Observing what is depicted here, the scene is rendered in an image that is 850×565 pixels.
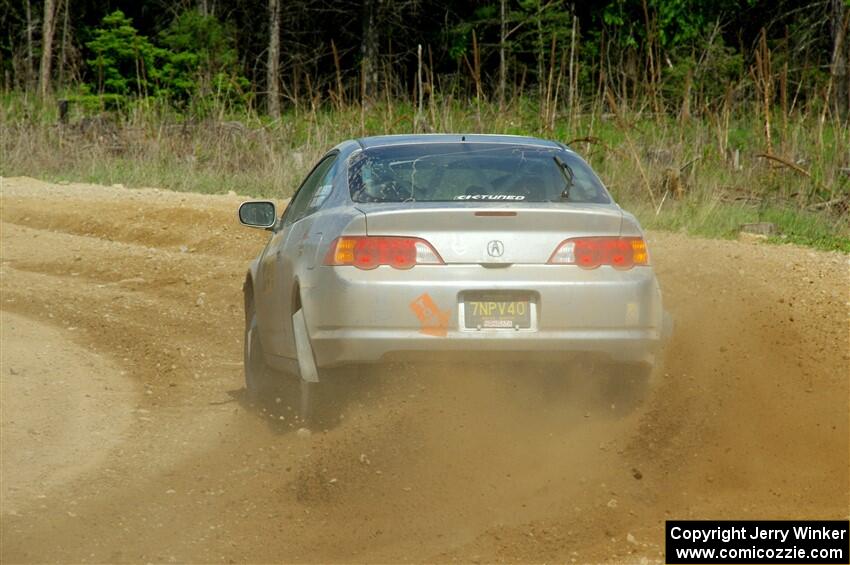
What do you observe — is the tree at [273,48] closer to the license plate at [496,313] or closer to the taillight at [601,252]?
the taillight at [601,252]

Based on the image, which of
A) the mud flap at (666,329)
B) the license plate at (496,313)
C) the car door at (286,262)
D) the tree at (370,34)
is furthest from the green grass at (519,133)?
the tree at (370,34)

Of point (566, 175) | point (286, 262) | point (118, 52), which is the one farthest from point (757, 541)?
point (118, 52)

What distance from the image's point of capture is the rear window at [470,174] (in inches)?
266

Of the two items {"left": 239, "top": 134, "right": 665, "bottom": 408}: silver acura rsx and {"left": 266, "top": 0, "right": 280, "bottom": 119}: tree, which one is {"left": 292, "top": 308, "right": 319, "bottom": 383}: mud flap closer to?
{"left": 239, "top": 134, "right": 665, "bottom": 408}: silver acura rsx

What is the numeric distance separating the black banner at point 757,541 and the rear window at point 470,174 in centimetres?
199

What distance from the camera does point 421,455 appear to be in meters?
6.26

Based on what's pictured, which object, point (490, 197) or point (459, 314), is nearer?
point (459, 314)

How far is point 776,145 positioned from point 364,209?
11.0m

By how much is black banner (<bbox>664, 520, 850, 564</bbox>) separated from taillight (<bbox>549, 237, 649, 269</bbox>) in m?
1.29

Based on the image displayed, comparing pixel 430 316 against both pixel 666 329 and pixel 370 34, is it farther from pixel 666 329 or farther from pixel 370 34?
pixel 370 34

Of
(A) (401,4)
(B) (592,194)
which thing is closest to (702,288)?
(B) (592,194)

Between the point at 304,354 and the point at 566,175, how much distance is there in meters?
1.71

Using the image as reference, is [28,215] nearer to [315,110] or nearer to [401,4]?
[315,110]

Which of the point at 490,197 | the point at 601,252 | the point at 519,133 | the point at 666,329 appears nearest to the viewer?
the point at 601,252
